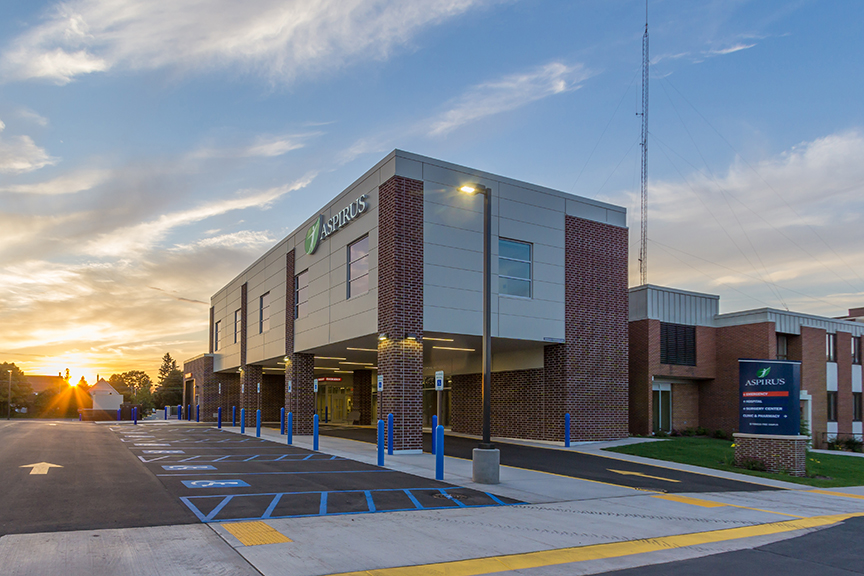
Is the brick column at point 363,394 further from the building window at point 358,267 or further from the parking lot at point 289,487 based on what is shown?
the parking lot at point 289,487

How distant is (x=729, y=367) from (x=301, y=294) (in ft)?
66.5

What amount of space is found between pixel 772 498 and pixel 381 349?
39.2 feet

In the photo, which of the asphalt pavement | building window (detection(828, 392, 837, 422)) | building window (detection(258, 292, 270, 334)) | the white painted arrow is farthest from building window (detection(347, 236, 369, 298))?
building window (detection(828, 392, 837, 422))

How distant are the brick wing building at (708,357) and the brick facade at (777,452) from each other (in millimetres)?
10006

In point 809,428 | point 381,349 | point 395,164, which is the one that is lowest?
point 809,428

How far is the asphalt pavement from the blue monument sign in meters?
2.52

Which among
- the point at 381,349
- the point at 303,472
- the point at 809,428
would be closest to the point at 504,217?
the point at 381,349

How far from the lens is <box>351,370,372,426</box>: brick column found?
42031 millimetres

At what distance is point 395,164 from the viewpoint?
2116cm

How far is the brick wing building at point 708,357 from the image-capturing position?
95.5ft

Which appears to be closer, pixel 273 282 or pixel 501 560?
pixel 501 560

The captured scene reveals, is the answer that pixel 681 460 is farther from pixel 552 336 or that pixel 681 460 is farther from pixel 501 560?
pixel 501 560

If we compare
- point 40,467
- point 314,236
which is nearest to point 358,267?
point 314,236

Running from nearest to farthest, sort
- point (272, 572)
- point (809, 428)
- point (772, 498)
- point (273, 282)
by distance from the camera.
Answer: point (272, 572) → point (772, 498) → point (809, 428) → point (273, 282)
